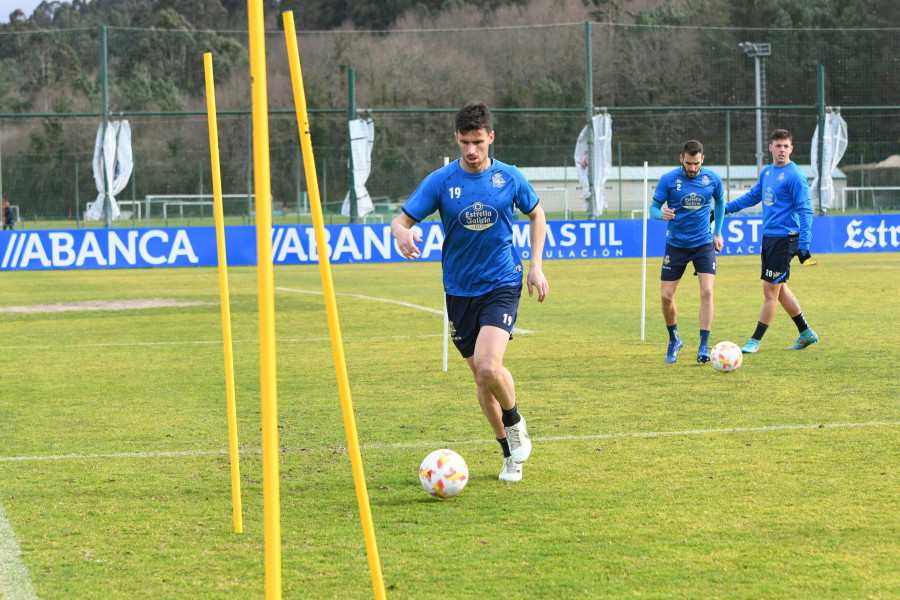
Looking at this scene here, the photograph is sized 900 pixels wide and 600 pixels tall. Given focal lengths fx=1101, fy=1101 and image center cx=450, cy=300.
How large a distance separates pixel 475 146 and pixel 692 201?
4.85 m

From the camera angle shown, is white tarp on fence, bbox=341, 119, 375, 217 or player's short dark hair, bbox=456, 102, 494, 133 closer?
player's short dark hair, bbox=456, 102, 494, 133

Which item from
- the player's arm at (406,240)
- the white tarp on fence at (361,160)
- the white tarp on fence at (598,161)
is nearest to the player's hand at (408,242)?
the player's arm at (406,240)

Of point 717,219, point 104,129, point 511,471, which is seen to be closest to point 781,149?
point 717,219

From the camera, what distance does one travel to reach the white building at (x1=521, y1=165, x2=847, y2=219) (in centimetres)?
2936

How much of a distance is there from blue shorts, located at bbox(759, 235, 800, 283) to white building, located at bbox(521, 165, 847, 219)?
16.8 metres

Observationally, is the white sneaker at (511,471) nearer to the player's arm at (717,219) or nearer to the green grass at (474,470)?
the green grass at (474,470)

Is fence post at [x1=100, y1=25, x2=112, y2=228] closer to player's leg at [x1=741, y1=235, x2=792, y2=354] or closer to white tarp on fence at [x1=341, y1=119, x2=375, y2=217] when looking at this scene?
white tarp on fence at [x1=341, y1=119, x2=375, y2=217]

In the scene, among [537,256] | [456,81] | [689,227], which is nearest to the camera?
[537,256]

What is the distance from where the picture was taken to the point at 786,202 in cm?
1049

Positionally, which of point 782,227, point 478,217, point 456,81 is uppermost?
point 456,81

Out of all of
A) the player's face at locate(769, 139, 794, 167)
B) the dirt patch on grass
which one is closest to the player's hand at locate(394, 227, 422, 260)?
the player's face at locate(769, 139, 794, 167)

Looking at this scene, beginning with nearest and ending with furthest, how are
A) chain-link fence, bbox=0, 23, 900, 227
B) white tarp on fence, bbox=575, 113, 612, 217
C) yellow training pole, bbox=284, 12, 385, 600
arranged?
yellow training pole, bbox=284, 12, 385, 600 → white tarp on fence, bbox=575, 113, 612, 217 → chain-link fence, bbox=0, 23, 900, 227

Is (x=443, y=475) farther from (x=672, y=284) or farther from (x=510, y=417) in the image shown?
(x=672, y=284)

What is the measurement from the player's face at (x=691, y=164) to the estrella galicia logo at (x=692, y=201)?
18cm
